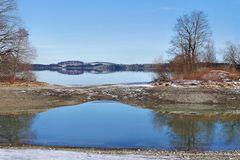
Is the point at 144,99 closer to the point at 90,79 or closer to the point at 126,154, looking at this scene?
the point at 126,154

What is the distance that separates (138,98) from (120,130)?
18.0m

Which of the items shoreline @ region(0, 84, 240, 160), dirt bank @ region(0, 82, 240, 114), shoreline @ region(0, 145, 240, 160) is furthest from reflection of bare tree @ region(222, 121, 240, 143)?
dirt bank @ region(0, 82, 240, 114)

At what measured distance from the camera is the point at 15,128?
2661cm

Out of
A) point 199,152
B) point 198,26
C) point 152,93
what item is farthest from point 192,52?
point 199,152

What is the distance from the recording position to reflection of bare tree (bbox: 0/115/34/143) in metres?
23.3

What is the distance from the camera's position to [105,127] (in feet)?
90.0

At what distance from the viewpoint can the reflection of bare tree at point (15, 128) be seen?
76.6 ft

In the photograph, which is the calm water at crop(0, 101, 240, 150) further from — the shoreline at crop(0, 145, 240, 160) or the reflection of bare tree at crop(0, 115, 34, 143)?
the shoreline at crop(0, 145, 240, 160)

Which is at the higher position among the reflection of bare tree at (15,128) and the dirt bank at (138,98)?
the dirt bank at (138,98)

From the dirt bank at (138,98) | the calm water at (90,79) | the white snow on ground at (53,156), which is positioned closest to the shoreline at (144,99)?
the dirt bank at (138,98)

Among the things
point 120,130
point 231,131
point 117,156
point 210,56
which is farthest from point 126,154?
point 210,56

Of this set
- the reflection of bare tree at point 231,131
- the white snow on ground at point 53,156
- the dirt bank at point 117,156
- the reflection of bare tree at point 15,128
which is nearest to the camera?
the white snow on ground at point 53,156

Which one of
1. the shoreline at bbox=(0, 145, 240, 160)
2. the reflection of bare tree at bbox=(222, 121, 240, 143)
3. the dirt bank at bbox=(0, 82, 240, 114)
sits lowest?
the reflection of bare tree at bbox=(222, 121, 240, 143)

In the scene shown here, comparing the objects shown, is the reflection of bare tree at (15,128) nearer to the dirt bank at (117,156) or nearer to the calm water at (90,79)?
the dirt bank at (117,156)
